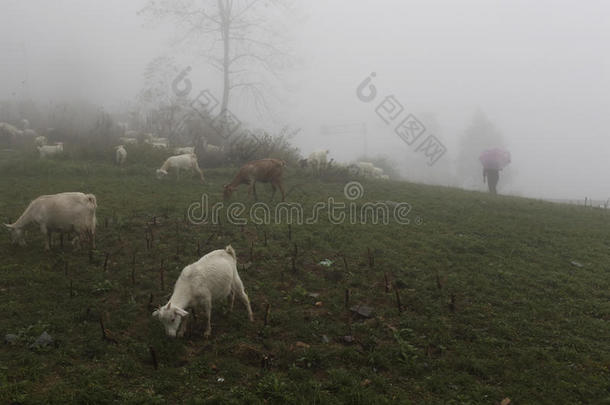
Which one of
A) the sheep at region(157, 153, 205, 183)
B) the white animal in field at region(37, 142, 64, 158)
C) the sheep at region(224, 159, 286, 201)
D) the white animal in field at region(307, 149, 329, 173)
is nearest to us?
the sheep at region(224, 159, 286, 201)

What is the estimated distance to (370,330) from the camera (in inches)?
234

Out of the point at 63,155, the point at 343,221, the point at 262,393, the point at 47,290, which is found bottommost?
the point at 262,393

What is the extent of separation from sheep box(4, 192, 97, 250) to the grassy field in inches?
16.0

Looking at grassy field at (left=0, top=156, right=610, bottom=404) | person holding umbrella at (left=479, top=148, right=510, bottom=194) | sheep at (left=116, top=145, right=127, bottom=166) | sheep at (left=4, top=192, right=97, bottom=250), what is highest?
person holding umbrella at (left=479, top=148, right=510, bottom=194)

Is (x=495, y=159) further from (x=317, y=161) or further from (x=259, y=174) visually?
(x=259, y=174)

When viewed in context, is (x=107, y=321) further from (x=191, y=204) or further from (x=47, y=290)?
(x=191, y=204)

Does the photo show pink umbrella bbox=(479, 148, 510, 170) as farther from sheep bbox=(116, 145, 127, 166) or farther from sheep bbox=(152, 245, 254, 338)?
sheep bbox=(152, 245, 254, 338)

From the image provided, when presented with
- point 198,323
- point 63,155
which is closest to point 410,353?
point 198,323

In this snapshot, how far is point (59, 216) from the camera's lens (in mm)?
7926

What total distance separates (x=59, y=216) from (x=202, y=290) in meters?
4.15

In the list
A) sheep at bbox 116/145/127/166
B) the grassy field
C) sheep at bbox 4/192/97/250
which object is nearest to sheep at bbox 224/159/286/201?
the grassy field

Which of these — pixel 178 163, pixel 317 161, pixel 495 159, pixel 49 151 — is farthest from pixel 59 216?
pixel 495 159

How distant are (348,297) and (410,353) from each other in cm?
143

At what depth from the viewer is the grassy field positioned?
15.4 ft
